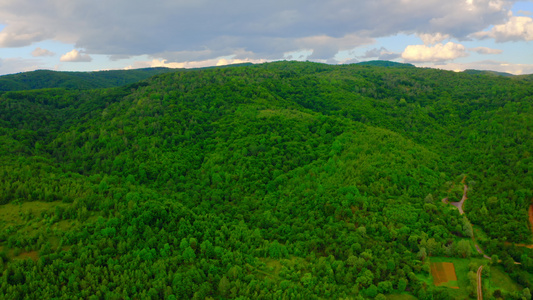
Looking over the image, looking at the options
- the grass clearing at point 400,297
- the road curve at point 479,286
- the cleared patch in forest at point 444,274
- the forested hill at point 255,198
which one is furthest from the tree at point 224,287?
the road curve at point 479,286

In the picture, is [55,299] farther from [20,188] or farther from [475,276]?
[475,276]

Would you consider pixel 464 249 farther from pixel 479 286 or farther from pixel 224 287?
pixel 224 287

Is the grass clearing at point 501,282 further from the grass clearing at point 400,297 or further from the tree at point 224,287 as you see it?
the tree at point 224,287

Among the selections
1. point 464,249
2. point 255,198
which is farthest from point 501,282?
point 255,198

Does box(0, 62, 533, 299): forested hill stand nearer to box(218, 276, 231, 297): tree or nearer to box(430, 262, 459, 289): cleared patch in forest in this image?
box(218, 276, 231, 297): tree

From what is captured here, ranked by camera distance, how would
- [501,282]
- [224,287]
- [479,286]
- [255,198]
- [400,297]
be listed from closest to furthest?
[224,287], [400,297], [479,286], [501,282], [255,198]

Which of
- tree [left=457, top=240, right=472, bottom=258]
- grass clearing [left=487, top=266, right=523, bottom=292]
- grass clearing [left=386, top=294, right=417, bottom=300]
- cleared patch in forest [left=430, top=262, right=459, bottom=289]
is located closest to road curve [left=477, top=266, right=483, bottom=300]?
grass clearing [left=487, top=266, right=523, bottom=292]
